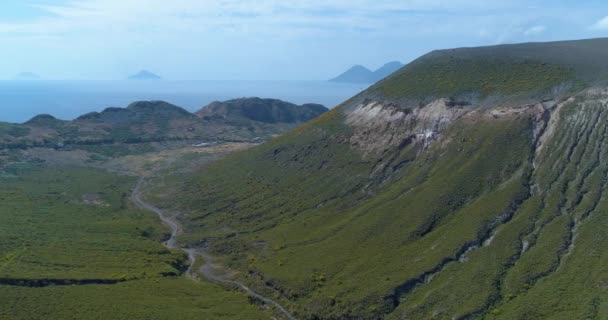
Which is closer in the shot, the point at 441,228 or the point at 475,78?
the point at 441,228

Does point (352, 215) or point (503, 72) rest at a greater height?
point (503, 72)

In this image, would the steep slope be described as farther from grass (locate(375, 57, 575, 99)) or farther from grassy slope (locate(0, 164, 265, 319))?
grassy slope (locate(0, 164, 265, 319))

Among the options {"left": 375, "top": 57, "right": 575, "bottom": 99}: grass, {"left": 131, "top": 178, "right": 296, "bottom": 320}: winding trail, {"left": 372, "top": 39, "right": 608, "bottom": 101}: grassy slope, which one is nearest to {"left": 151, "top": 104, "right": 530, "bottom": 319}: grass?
{"left": 131, "top": 178, "right": 296, "bottom": 320}: winding trail

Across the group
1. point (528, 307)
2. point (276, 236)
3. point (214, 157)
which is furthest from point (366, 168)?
point (214, 157)

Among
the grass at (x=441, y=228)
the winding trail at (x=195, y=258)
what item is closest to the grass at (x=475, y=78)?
the grass at (x=441, y=228)

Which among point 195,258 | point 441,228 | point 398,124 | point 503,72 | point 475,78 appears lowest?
point 195,258

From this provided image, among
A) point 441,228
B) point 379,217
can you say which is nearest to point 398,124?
point 379,217

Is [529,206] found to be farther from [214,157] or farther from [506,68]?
[214,157]

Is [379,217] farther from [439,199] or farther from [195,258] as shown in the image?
[195,258]
